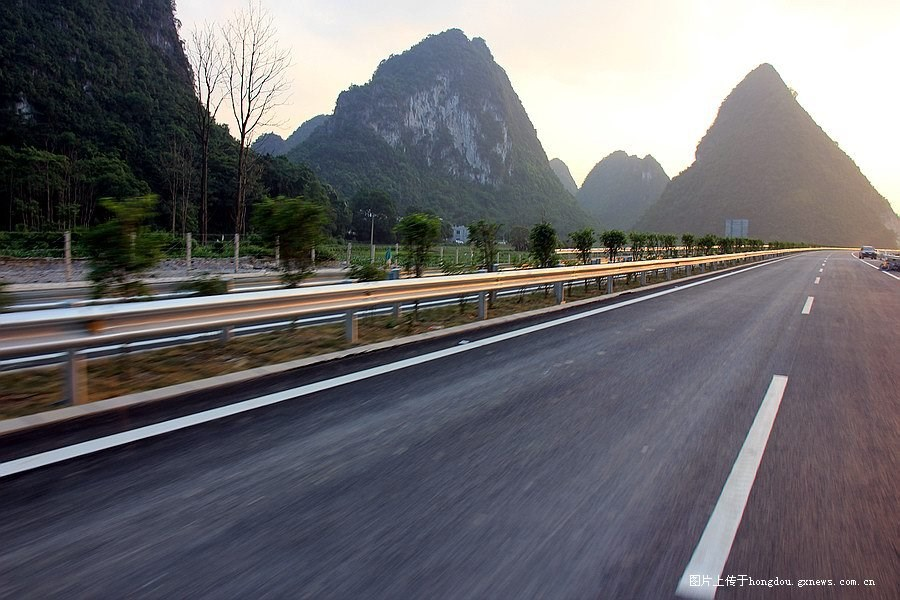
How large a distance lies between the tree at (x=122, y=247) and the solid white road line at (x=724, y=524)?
5.79 meters

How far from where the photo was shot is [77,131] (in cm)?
6425

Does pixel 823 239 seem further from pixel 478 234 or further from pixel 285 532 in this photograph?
pixel 285 532

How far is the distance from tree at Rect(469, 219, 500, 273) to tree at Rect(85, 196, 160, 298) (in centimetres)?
649

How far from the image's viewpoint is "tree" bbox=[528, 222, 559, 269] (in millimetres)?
12398

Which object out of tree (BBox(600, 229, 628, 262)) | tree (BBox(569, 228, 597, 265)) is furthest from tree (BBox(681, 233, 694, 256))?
tree (BBox(569, 228, 597, 265))

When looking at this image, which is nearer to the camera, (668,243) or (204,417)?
(204,417)

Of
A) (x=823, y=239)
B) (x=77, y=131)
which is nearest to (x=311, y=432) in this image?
(x=77, y=131)

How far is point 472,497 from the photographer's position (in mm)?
2457

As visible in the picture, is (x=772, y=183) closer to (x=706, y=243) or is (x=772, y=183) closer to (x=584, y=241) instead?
(x=706, y=243)

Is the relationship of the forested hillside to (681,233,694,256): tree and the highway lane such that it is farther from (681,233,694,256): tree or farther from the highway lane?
the highway lane

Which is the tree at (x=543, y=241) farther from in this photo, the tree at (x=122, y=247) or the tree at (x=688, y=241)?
the tree at (x=688, y=241)

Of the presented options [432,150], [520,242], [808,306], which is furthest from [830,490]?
[432,150]

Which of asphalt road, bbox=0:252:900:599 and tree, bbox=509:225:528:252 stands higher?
tree, bbox=509:225:528:252

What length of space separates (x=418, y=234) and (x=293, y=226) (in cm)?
247
